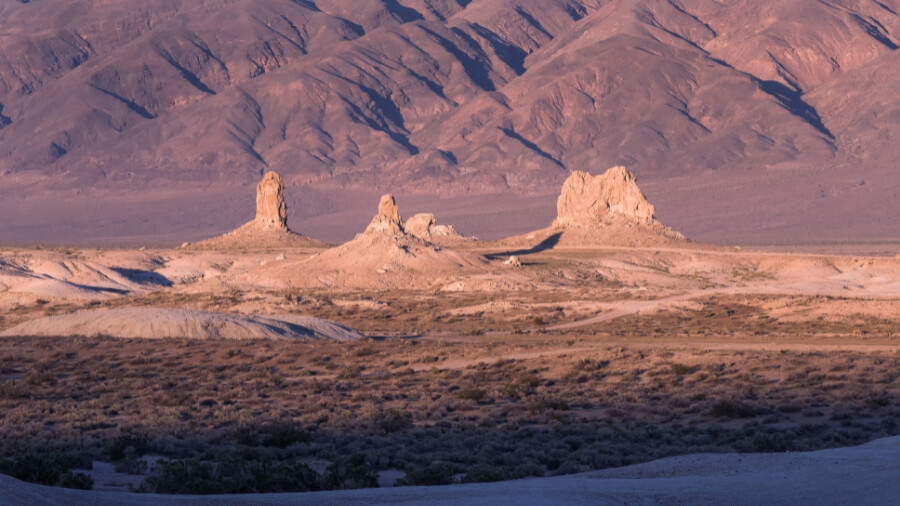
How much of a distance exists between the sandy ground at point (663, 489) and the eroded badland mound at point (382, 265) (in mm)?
63817

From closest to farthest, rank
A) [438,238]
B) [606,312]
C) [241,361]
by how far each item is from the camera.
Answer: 1. [241,361]
2. [606,312]
3. [438,238]

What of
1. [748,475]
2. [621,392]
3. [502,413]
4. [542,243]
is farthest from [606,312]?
[542,243]

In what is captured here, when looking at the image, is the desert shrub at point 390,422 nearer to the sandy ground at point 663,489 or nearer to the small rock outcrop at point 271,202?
the sandy ground at point 663,489

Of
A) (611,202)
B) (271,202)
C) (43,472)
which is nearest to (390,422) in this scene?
(43,472)

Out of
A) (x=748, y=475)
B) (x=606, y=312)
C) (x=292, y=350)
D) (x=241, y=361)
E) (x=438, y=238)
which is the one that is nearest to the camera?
(x=748, y=475)

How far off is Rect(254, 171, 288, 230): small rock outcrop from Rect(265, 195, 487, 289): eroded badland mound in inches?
956

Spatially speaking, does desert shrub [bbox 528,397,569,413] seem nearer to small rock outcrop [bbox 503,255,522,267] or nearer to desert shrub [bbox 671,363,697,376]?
desert shrub [bbox 671,363,697,376]

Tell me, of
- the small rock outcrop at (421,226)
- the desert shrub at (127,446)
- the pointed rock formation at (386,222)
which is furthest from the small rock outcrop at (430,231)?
the desert shrub at (127,446)

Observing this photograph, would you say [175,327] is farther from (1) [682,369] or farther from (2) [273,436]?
(2) [273,436]

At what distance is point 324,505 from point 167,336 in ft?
112

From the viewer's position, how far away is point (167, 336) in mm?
47562

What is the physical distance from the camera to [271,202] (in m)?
118

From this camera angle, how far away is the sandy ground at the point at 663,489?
Result: 14.8 metres

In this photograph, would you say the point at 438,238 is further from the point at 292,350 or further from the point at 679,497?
the point at 679,497
